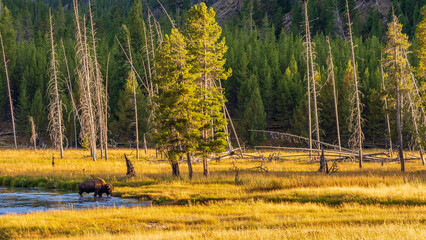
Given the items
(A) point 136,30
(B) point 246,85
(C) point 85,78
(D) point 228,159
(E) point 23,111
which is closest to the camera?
(D) point 228,159

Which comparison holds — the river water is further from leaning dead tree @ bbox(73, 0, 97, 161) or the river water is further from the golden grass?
leaning dead tree @ bbox(73, 0, 97, 161)

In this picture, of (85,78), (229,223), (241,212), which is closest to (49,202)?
(241,212)

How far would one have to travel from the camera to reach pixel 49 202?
74.9ft

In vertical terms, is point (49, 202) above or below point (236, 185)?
above

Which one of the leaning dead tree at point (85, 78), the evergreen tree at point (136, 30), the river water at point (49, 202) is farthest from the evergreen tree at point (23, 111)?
the river water at point (49, 202)

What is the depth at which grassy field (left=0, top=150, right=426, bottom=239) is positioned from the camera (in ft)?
45.6

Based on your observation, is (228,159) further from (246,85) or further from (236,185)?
(246,85)

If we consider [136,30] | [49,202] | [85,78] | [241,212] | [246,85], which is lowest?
[241,212]

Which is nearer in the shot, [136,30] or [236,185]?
[236,185]

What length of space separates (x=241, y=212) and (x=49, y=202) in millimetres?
10172

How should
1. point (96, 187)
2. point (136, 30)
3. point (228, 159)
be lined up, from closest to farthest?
point (96, 187) < point (228, 159) < point (136, 30)

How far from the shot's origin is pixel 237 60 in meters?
91.6

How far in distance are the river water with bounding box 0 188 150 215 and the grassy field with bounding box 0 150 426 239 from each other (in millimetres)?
1531

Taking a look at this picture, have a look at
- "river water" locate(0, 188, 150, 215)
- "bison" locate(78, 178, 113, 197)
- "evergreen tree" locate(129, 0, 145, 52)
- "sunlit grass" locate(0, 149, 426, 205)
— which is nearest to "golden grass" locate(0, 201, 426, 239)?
"sunlit grass" locate(0, 149, 426, 205)
